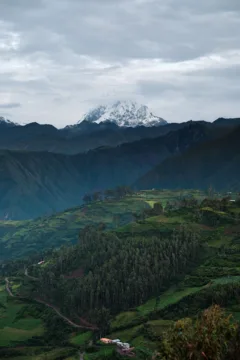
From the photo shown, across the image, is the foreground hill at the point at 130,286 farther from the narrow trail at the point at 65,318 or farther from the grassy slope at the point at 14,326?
the narrow trail at the point at 65,318

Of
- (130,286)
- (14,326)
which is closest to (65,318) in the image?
(14,326)

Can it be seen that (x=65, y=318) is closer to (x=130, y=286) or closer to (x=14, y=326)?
(x=14, y=326)

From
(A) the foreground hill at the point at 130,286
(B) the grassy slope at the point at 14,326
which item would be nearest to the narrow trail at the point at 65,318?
(A) the foreground hill at the point at 130,286

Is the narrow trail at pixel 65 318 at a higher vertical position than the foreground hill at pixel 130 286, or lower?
lower

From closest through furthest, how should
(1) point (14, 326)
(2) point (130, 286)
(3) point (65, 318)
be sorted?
(1) point (14, 326) < (2) point (130, 286) < (3) point (65, 318)

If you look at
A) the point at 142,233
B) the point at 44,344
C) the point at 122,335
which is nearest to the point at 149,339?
the point at 122,335

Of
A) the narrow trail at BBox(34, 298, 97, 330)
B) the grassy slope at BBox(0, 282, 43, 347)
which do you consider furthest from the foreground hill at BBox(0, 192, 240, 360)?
the narrow trail at BBox(34, 298, 97, 330)

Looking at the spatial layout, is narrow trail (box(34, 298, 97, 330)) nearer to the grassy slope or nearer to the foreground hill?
the foreground hill

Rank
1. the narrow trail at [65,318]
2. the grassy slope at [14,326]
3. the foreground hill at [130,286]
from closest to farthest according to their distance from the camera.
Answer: the foreground hill at [130,286], the grassy slope at [14,326], the narrow trail at [65,318]

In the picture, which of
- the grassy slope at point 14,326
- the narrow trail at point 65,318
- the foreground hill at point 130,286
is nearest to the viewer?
the foreground hill at point 130,286
